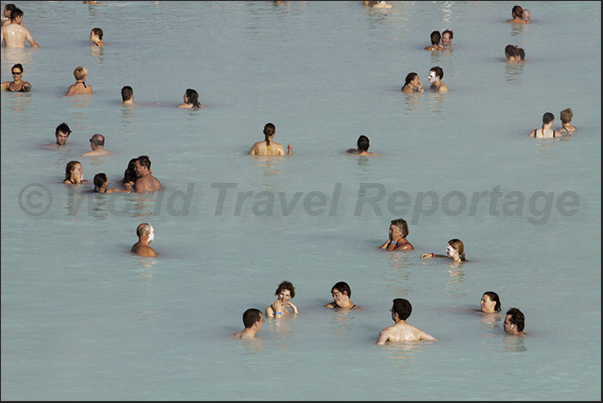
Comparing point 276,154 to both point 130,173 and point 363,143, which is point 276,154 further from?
point 130,173

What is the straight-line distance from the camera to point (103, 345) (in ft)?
41.9

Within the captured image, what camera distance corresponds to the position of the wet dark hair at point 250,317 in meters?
12.8

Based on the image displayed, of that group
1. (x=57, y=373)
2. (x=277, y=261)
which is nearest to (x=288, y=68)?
(x=277, y=261)

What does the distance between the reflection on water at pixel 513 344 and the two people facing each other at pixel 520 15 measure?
891 inches

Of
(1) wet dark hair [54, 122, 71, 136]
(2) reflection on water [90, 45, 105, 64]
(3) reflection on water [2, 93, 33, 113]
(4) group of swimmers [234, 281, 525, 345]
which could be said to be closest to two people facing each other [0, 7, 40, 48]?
(2) reflection on water [90, 45, 105, 64]

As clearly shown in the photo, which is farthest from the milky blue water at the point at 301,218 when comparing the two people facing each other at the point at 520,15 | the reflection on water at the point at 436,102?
the two people facing each other at the point at 520,15

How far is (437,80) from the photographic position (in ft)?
84.0

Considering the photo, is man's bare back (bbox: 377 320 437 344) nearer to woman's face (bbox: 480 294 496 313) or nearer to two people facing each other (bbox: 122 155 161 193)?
woman's face (bbox: 480 294 496 313)

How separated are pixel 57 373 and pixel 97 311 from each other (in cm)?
192

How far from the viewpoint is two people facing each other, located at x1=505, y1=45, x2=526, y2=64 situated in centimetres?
2833

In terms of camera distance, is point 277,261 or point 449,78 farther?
point 449,78

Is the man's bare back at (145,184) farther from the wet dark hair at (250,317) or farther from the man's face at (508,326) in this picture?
the man's face at (508,326)

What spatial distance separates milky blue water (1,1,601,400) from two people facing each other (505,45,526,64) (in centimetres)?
30

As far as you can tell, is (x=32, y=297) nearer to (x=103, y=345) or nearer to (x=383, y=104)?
(x=103, y=345)
